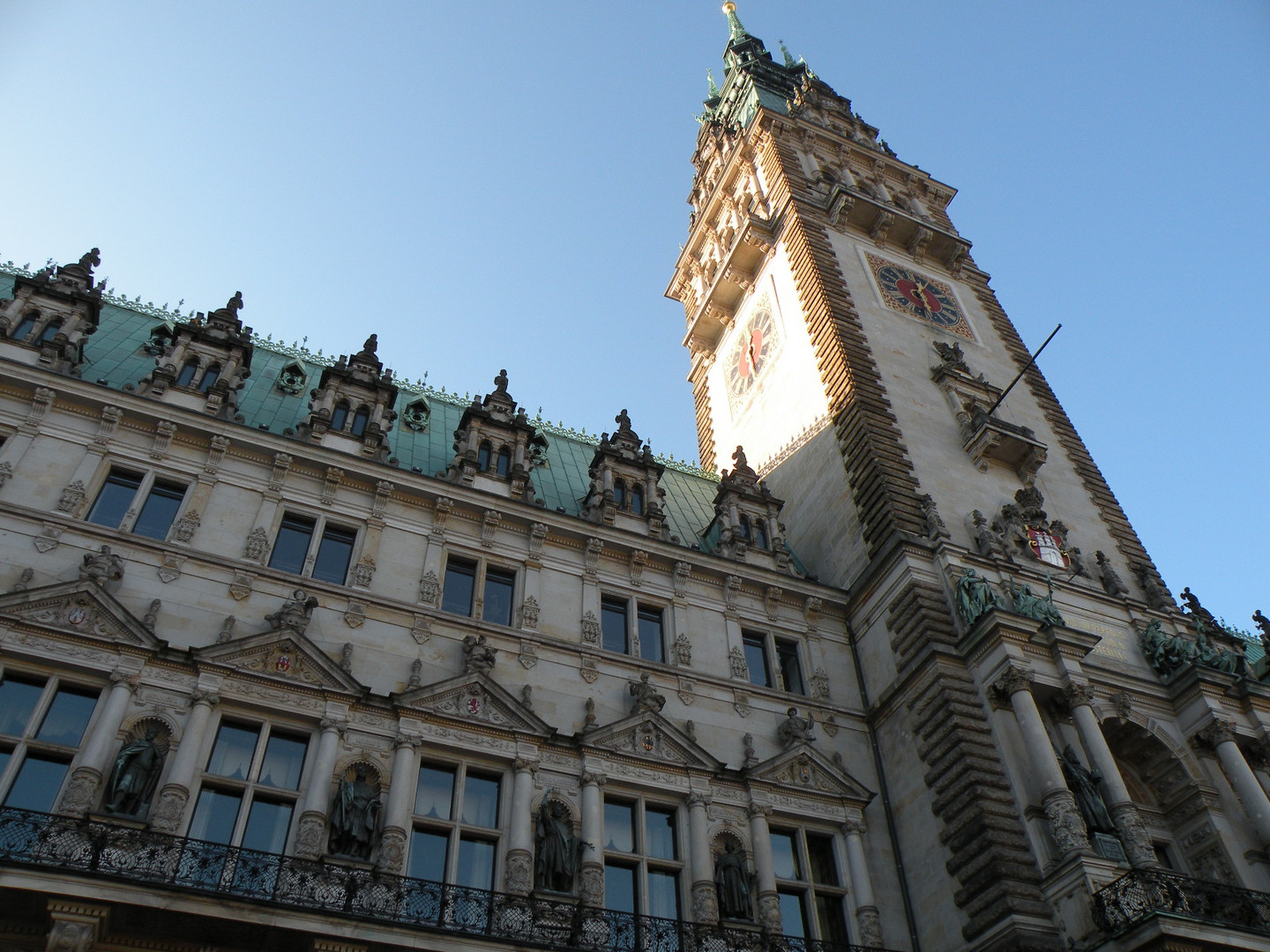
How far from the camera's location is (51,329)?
69.5ft

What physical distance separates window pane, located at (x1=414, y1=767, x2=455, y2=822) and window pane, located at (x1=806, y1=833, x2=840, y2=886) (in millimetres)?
6522

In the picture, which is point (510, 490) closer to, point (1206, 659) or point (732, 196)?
point (1206, 659)

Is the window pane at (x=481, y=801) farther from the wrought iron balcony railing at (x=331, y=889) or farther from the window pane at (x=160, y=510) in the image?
the window pane at (x=160, y=510)

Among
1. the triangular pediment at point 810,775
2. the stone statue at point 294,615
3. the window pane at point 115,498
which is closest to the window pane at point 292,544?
the stone statue at point 294,615

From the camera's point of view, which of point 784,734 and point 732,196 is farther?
point 732,196

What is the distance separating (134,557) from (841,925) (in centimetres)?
1363

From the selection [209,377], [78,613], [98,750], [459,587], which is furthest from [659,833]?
[209,377]

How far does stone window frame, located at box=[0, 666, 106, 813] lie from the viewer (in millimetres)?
14352

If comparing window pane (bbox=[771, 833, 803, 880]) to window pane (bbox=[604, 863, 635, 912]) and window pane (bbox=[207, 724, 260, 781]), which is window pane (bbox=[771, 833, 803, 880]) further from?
window pane (bbox=[207, 724, 260, 781])

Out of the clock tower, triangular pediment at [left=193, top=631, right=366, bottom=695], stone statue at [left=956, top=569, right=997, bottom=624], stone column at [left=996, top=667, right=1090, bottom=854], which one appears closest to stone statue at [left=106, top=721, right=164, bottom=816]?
triangular pediment at [left=193, top=631, right=366, bottom=695]

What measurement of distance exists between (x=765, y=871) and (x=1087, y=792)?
5.70 meters

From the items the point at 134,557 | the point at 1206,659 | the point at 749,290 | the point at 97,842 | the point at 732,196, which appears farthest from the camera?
the point at 732,196

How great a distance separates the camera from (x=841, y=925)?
59.3 ft

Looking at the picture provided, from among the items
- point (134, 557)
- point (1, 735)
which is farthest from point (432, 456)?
point (1, 735)
